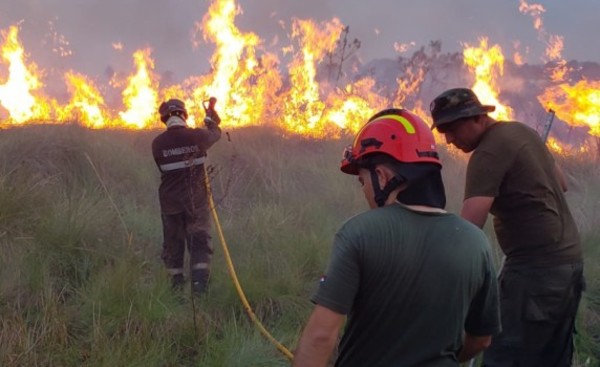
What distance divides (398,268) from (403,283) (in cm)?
5

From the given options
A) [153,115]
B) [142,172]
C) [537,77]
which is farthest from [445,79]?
[142,172]

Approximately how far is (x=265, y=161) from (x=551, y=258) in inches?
253

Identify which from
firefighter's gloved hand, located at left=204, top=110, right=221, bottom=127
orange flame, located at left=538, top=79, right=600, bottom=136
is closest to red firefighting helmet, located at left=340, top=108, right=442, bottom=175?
firefighter's gloved hand, located at left=204, top=110, right=221, bottom=127

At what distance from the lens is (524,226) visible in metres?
3.04

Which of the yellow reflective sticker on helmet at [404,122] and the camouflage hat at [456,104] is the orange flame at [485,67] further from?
the yellow reflective sticker on helmet at [404,122]

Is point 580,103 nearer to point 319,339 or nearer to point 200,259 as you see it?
point 200,259

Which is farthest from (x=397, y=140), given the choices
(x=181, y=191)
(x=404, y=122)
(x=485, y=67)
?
(x=485, y=67)

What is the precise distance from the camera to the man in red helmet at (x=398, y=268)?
1.63m

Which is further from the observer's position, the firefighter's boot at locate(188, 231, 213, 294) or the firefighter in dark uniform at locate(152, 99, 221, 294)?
the firefighter in dark uniform at locate(152, 99, 221, 294)

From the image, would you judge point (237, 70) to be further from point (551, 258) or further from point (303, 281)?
point (551, 258)

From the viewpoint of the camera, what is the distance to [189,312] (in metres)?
4.19

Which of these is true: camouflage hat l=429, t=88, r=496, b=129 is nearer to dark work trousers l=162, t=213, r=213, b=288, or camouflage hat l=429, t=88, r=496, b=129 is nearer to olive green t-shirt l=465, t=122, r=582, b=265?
olive green t-shirt l=465, t=122, r=582, b=265

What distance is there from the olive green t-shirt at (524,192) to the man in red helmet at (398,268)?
3.89ft

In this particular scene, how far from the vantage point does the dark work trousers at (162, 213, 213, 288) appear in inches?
197
